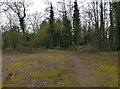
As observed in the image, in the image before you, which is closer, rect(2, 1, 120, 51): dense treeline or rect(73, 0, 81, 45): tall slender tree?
rect(2, 1, 120, 51): dense treeline

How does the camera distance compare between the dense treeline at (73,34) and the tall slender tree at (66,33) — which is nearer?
the dense treeline at (73,34)

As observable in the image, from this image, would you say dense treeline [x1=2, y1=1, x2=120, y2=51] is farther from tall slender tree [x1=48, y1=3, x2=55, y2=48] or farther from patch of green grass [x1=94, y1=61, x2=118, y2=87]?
patch of green grass [x1=94, y1=61, x2=118, y2=87]

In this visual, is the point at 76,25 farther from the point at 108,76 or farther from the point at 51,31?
the point at 108,76

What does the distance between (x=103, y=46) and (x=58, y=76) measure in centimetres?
1991

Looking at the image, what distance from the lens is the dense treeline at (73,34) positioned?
32.6m

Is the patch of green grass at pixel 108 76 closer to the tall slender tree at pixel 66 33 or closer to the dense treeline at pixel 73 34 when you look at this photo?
the dense treeline at pixel 73 34

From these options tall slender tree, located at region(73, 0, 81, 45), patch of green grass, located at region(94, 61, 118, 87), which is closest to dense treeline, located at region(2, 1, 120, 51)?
tall slender tree, located at region(73, 0, 81, 45)

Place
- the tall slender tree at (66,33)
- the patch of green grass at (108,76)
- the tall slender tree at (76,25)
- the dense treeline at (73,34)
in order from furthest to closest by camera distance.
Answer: the tall slender tree at (76,25) → the tall slender tree at (66,33) → the dense treeline at (73,34) → the patch of green grass at (108,76)

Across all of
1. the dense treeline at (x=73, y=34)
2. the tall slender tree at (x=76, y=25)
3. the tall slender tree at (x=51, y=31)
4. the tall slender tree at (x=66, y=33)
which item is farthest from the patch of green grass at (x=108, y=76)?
the tall slender tree at (x=51, y=31)

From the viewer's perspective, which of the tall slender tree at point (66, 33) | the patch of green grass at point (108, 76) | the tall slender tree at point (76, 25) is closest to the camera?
the patch of green grass at point (108, 76)

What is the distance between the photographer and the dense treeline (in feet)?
107

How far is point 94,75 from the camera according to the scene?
43.1 feet

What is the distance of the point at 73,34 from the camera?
44719 mm

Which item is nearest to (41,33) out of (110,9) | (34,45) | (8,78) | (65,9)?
(34,45)
